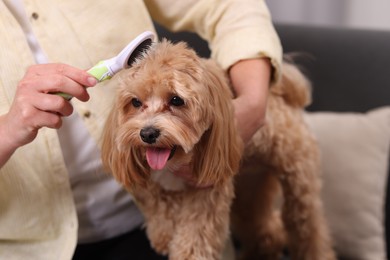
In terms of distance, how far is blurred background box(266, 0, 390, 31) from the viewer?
2.05m

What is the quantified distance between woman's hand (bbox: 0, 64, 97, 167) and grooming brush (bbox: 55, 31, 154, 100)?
14 mm

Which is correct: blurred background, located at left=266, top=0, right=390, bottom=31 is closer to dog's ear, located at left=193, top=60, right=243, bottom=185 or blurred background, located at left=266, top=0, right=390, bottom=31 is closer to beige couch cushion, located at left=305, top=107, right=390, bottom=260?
beige couch cushion, located at left=305, top=107, right=390, bottom=260

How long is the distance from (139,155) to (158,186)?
6.1 inches

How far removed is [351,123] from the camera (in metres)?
1.64

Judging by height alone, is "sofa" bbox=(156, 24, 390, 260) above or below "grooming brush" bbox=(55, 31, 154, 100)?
below

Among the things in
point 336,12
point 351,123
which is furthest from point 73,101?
point 336,12

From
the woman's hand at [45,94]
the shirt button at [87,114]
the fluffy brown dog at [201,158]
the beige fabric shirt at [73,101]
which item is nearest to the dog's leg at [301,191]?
the fluffy brown dog at [201,158]

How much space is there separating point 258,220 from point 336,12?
3.30 feet

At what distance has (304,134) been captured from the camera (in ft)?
4.30

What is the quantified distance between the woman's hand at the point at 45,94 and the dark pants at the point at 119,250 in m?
0.44

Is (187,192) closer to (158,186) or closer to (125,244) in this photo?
(158,186)

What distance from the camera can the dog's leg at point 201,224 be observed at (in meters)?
1.05

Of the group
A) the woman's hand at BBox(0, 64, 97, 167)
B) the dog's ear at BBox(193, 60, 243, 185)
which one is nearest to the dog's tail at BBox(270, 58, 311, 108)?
the dog's ear at BBox(193, 60, 243, 185)

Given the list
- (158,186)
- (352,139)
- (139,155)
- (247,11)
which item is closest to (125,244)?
(158,186)
